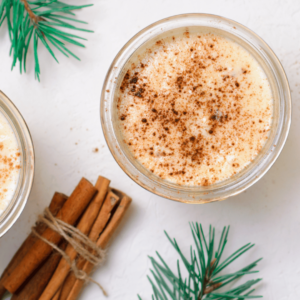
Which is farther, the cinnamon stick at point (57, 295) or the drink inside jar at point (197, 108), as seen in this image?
the cinnamon stick at point (57, 295)

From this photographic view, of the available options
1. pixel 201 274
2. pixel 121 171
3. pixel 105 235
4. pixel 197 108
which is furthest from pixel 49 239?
pixel 197 108

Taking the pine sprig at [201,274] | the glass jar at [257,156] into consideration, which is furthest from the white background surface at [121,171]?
the glass jar at [257,156]

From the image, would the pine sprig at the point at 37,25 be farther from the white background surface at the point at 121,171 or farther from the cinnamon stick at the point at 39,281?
the cinnamon stick at the point at 39,281

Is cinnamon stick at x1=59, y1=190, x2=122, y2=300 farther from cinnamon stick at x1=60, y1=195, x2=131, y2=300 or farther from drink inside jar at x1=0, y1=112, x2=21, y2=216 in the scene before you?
drink inside jar at x1=0, y1=112, x2=21, y2=216

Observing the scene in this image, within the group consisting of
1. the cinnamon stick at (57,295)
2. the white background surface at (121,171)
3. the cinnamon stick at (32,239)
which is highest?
the white background surface at (121,171)

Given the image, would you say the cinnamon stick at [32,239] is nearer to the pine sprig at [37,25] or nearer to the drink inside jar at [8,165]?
the drink inside jar at [8,165]

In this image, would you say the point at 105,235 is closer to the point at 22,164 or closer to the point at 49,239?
the point at 49,239

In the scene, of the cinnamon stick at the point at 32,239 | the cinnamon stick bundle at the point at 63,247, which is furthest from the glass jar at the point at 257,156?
the cinnamon stick at the point at 32,239

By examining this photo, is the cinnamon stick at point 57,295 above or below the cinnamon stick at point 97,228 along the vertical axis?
below
